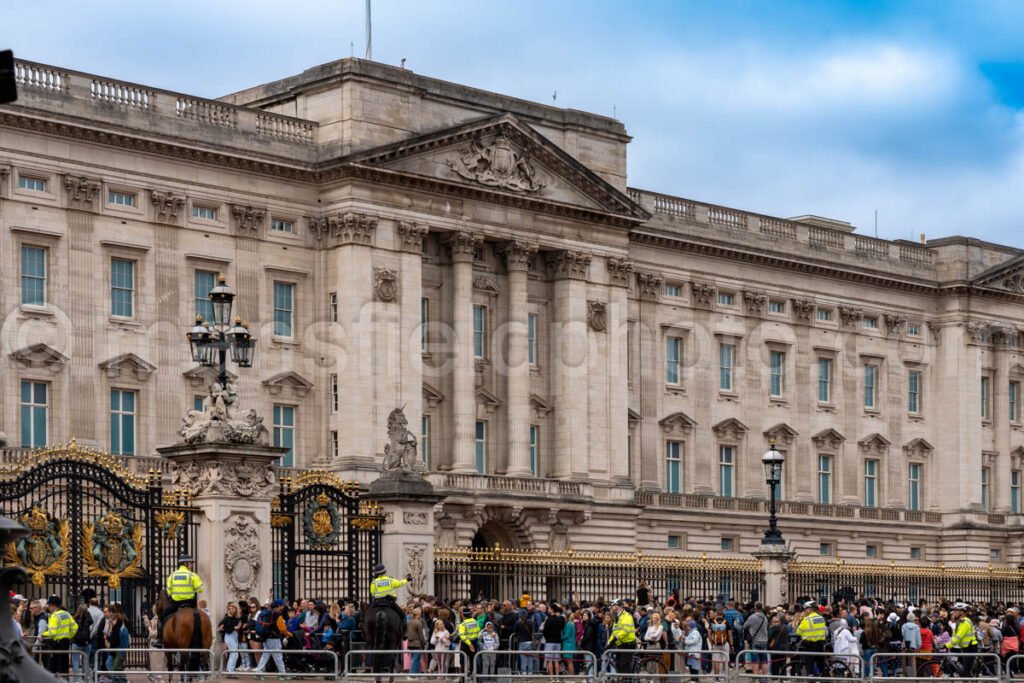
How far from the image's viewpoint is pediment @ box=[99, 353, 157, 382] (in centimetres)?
5916

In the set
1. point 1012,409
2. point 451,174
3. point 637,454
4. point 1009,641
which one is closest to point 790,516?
point 637,454

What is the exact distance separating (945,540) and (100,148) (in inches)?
1621

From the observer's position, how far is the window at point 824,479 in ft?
268

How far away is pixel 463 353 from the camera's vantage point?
66.8m

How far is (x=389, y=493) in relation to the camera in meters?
36.0

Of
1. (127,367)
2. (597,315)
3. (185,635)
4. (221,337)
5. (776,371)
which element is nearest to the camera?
(185,635)

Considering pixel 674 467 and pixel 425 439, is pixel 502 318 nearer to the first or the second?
pixel 425 439

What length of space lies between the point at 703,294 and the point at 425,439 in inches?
610

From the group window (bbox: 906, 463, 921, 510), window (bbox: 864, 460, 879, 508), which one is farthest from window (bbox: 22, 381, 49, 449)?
window (bbox: 906, 463, 921, 510)

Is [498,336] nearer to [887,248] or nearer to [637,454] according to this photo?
[637,454]

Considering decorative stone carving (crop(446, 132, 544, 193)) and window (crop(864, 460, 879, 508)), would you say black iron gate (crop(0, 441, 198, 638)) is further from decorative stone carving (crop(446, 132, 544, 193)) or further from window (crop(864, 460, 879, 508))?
window (crop(864, 460, 879, 508))

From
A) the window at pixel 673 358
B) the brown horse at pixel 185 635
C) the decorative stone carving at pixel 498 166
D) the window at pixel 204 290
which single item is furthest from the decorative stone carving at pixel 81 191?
the brown horse at pixel 185 635

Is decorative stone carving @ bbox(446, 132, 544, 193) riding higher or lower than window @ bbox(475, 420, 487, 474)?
higher

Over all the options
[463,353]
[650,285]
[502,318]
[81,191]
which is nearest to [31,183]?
[81,191]
